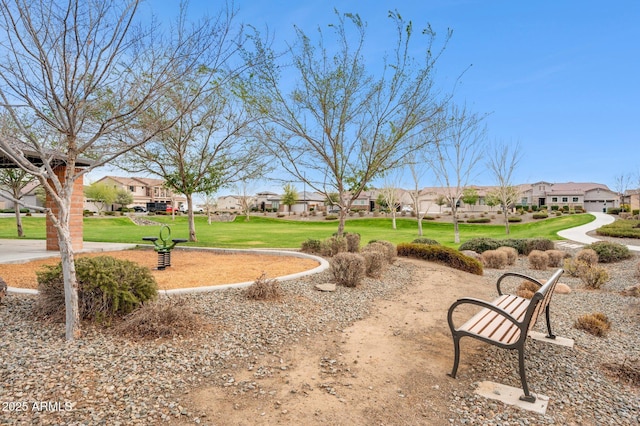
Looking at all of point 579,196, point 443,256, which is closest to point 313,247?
point 443,256

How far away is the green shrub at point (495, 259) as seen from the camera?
12.3 m

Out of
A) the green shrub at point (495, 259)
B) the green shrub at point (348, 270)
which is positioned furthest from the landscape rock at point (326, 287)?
the green shrub at point (495, 259)

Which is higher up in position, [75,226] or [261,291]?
[75,226]

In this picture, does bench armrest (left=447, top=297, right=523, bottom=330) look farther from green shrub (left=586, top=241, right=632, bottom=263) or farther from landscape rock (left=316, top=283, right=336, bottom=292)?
green shrub (left=586, top=241, right=632, bottom=263)

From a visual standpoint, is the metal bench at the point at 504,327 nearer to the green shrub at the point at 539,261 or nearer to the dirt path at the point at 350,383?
the dirt path at the point at 350,383

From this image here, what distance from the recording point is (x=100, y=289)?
4.39 m

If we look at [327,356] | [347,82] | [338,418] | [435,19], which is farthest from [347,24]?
[338,418]

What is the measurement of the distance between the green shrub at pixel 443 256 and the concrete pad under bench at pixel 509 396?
7.30 metres

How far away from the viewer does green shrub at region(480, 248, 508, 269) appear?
12.3m

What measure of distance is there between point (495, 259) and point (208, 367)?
11.2 metres

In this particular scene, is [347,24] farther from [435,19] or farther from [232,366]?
[232,366]

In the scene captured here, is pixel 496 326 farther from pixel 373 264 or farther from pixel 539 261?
pixel 539 261

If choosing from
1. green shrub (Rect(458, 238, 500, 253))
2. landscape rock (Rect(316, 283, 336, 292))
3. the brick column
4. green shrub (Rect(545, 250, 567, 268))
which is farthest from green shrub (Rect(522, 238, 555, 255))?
the brick column

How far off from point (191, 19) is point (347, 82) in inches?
292
